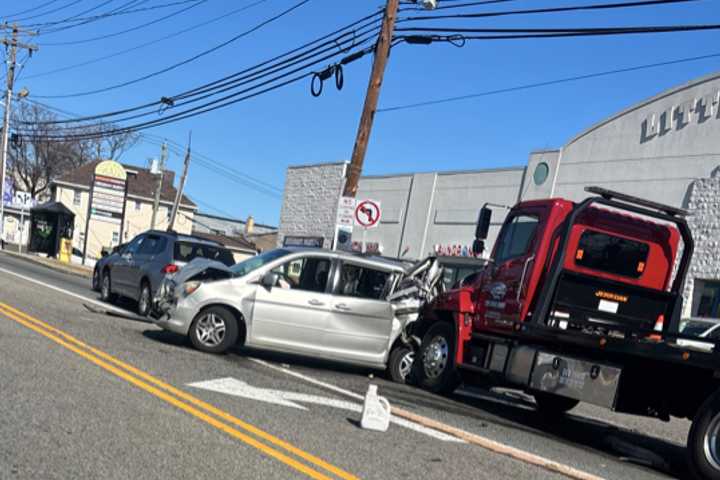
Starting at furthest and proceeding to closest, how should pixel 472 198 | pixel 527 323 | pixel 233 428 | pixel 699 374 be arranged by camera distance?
pixel 472 198
pixel 527 323
pixel 699 374
pixel 233 428

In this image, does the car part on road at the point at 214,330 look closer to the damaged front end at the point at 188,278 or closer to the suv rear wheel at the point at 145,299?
the damaged front end at the point at 188,278

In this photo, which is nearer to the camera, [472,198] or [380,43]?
[380,43]

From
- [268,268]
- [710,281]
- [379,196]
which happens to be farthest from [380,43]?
[379,196]

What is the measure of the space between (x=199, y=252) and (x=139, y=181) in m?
57.4

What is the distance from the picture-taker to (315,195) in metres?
35.8

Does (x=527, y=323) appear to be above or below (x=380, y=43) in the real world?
below

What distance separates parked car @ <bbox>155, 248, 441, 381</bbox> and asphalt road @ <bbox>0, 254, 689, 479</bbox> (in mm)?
351

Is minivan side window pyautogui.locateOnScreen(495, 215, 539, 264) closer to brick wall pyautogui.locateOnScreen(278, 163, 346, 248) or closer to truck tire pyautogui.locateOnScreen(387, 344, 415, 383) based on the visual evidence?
truck tire pyautogui.locateOnScreen(387, 344, 415, 383)

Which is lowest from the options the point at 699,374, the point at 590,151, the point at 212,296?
the point at 212,296

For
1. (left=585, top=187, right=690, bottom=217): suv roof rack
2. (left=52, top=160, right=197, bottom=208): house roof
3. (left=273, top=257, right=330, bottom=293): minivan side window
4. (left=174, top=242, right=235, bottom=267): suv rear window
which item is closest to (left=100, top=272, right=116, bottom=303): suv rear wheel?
(left=174, top=242, right=235, bottom=267): suv rear window

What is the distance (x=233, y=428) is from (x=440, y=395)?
4352 millimetres

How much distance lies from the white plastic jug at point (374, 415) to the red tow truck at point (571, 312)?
237cm

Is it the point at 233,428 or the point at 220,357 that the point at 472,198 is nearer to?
the point at 220,357

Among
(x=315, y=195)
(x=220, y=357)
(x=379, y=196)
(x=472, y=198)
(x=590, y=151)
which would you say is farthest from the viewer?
(x=315, y=195)
